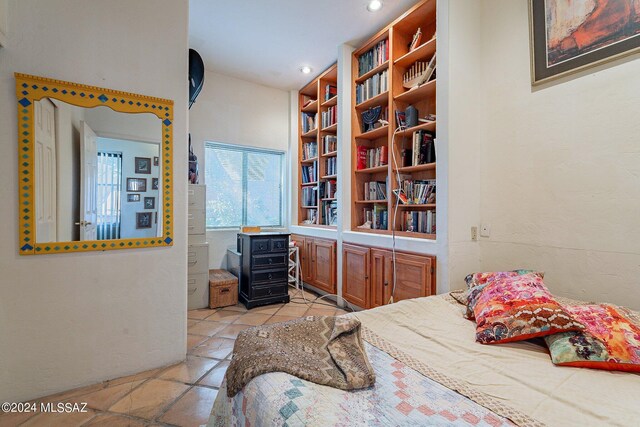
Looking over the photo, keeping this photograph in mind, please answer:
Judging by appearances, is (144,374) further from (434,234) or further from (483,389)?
(434,234)

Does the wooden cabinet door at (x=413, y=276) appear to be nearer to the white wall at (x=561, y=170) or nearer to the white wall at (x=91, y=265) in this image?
the white wall at (x=561, y=170)

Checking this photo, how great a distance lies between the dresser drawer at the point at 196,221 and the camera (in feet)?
10.6

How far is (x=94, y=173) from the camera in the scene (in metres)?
1.89

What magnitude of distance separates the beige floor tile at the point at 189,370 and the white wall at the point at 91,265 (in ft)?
0.30

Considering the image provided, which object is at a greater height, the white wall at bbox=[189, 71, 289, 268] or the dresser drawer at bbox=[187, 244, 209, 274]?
the white wall at bbox=[189, 71, 289, 268]

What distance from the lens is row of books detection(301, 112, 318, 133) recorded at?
166 inches

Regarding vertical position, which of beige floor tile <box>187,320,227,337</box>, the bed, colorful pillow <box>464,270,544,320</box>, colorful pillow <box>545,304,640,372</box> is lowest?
beige floor tile <box>187,320,227,337</box>

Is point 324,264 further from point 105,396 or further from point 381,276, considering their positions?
point 105,396

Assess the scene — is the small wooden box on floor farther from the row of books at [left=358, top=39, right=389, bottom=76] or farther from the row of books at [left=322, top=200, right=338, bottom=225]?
the row of books at [left=358, top=39, right=389, bottom=76]

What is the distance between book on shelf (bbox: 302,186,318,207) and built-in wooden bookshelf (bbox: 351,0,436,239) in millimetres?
936

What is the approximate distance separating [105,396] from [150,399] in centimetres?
28

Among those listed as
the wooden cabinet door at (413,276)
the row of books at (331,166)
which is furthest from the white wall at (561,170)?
the row of books at (331,166)

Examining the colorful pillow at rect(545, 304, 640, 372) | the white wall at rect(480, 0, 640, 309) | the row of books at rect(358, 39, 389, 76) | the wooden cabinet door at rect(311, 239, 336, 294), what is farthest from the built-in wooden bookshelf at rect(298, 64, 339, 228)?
the colorful pillow at rect(545, 304, 640, 372)

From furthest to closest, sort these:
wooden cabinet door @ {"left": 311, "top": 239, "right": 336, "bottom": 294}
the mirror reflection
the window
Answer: the window
wooden cabinet door @ {"left": 311, "top": 239, "right": 336, "bottom": 294}
the mirror reflection
